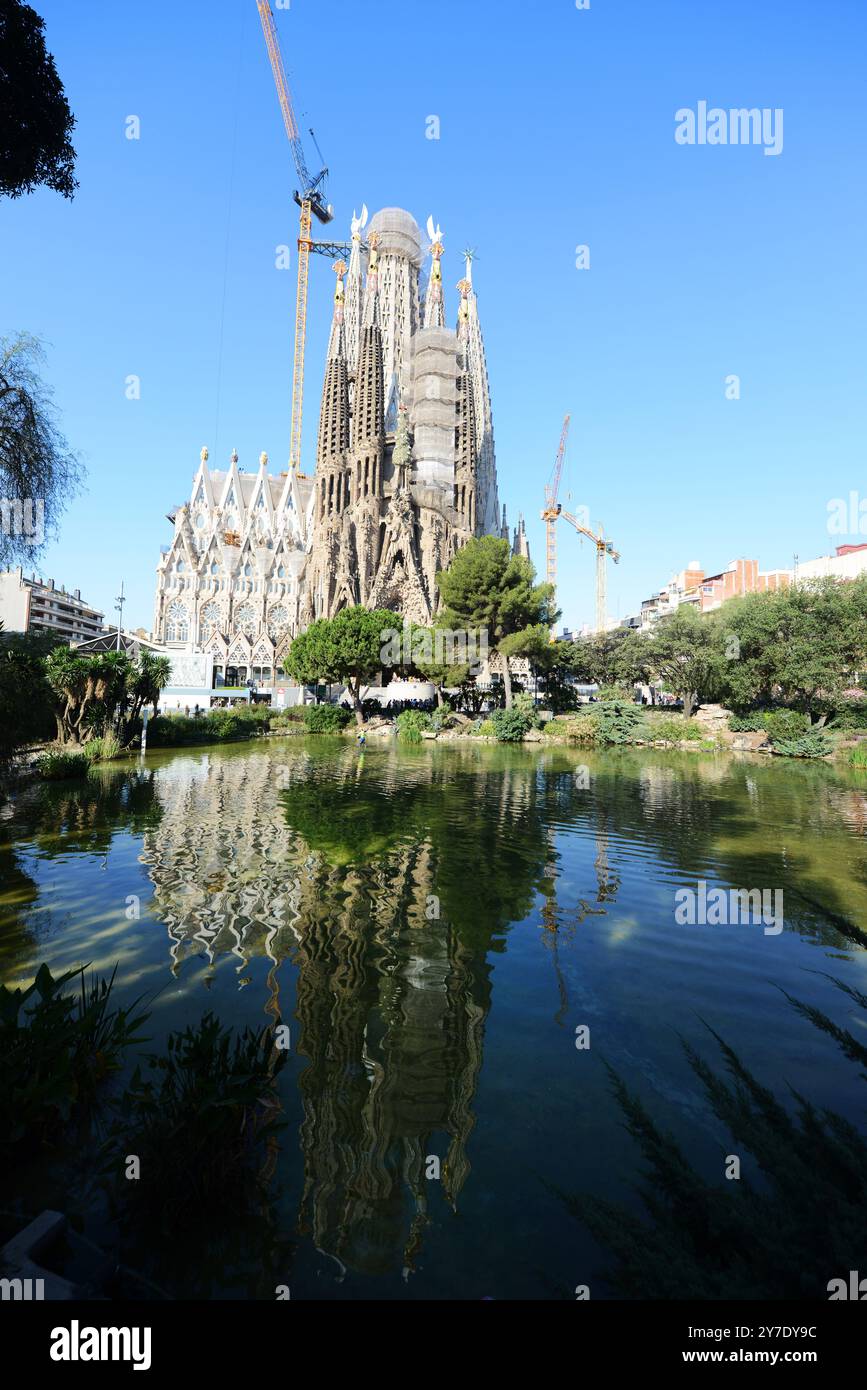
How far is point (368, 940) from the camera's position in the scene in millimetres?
7777

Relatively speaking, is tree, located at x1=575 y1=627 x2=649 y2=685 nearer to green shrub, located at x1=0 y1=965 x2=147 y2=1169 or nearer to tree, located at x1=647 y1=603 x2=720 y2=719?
tree, located at x1=647 y1=603 x2=720 y2=719

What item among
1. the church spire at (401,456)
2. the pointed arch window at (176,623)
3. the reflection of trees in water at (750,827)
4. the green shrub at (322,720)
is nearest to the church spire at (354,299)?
the church spire at (401,456)

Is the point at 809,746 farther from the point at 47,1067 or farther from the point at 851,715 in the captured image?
the point at 47,1067

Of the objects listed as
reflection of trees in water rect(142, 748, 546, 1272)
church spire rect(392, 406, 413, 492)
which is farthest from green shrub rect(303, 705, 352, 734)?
church spire rect(392, 406, 413, 492)

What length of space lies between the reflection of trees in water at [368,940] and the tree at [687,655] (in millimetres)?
34776

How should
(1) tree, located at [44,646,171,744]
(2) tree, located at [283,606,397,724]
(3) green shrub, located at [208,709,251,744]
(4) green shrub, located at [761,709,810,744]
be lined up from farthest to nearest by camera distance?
(2) tree, located at [283,606,397,724], (3) green shrub, located at [208,709,251,744], (4) green shrub, located at [761,709,810,744], (1) tree, located at [44,646,171,744]

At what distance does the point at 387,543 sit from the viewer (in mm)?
74438

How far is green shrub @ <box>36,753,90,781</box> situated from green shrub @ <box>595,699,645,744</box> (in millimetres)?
29614

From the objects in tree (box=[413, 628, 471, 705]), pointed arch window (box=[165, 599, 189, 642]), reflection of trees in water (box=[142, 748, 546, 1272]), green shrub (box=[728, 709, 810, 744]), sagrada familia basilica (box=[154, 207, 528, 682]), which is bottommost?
reflection of trees in water (box=[142, 748, 546, 1272])

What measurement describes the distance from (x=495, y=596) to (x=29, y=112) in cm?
4154

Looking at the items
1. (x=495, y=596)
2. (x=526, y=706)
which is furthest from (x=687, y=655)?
(x=495, y=596)

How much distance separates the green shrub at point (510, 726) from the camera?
1607 inches

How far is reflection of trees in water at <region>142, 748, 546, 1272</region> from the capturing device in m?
4.02
